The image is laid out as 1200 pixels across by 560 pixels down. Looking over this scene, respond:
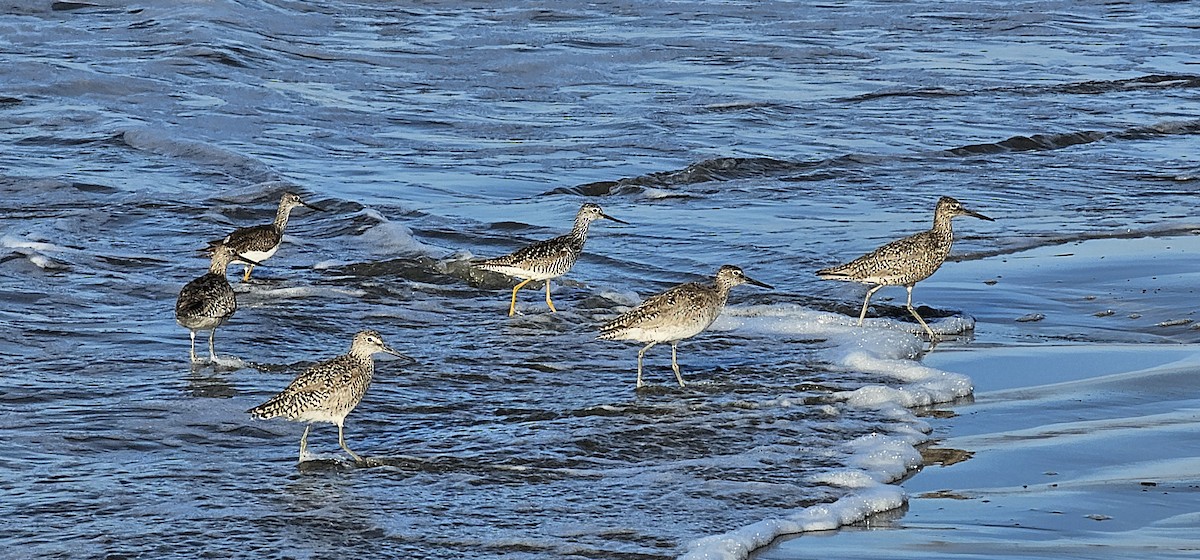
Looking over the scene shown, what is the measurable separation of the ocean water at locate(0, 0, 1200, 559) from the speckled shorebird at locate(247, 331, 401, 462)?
217 mm

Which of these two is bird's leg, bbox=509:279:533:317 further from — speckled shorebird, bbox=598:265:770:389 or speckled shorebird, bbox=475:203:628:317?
speckled shorebird, bbox=598:265:770:389

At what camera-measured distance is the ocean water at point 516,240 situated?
748 centimetres

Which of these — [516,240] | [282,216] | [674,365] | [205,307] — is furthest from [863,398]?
[282,216]

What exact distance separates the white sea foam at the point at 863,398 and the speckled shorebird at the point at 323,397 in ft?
6.61

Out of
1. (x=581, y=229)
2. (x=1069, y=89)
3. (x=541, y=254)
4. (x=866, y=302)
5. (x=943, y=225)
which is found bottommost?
(x=866, y=302)

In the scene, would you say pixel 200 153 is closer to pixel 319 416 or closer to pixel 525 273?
pixel 525 273

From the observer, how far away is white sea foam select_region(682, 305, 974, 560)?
7.07 m

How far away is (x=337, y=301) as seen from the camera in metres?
11.7

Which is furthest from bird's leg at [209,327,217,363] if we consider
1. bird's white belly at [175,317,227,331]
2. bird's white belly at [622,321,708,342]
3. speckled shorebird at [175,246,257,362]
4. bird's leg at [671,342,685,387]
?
bird's leg at [671,342,685,387]

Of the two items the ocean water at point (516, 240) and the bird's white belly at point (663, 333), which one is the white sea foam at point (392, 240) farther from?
the bird's white belly at point (663, 333)

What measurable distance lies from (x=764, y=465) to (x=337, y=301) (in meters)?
4.62

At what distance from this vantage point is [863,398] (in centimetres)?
913

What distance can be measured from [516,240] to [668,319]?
448 cm

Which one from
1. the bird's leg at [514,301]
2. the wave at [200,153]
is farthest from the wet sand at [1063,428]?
the wave at [200,153]
